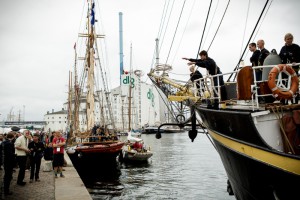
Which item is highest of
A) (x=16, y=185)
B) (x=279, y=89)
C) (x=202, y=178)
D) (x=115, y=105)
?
(x=115, y=105)

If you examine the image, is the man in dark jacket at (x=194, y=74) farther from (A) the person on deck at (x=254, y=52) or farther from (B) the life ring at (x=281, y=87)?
(B) the life ring at (x=281, y=87)

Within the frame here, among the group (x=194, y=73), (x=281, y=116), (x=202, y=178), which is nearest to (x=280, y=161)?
(x=281, y=116)

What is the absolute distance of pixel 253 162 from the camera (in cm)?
479

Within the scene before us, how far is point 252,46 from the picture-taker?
700 centimetres

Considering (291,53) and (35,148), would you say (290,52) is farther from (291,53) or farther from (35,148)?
(35,148)

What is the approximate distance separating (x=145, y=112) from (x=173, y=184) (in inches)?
4460

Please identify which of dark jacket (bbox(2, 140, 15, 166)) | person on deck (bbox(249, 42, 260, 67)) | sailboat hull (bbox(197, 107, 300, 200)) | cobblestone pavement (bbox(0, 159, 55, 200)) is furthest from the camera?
dark jacket (bbox(2, 140, 15, 166))

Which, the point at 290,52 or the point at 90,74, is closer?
the point at 290,52

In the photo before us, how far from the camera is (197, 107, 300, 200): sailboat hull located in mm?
4070

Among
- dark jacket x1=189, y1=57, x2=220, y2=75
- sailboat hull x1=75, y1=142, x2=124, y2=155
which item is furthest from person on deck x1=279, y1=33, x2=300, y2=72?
sailboat hull x1=75, y1=142, x2=124, y2=155

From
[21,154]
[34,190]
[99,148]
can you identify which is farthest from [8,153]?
[99,148]

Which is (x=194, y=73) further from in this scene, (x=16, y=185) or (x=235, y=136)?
(x=16, y=185)

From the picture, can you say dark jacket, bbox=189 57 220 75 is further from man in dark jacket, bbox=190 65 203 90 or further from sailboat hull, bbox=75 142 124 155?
sailboat hull, bbox=75 142 124 155

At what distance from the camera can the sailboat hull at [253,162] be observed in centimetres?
407
